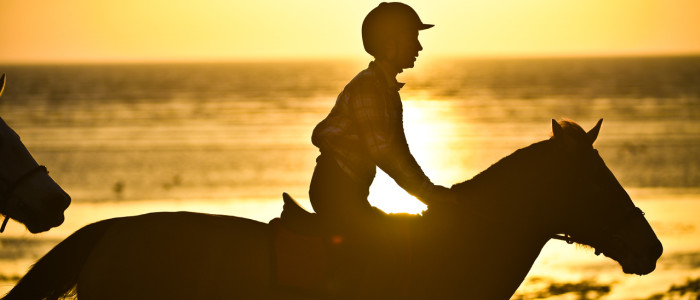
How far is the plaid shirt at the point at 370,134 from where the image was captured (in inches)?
207

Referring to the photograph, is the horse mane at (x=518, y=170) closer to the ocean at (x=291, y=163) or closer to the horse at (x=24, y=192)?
the ocean at (x=291, y=163)

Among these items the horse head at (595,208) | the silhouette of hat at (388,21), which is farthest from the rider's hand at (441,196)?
the silhouette of hat at (388,21)

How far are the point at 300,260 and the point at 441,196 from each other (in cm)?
105

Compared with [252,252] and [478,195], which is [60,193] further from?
[478,195]

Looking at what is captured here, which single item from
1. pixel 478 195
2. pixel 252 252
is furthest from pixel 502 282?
pixel 252 252

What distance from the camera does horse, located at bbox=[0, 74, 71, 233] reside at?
5461 millimetres

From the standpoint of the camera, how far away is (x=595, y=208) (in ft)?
18.5

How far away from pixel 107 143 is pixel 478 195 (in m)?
38.4

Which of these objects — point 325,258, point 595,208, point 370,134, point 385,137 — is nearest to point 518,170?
point 595,208

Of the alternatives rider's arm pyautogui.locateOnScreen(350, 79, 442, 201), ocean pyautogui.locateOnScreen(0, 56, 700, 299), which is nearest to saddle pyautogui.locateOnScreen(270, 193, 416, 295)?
rider's arm pyautogui.locateOnScreen(350, 79, 442, 201)

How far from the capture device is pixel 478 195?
5.66m

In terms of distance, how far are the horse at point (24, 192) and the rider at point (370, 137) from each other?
1806mm

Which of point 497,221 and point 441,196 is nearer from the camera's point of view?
point 441,196

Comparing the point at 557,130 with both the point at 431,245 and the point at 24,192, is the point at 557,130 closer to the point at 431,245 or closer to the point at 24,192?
the point at 431,245
